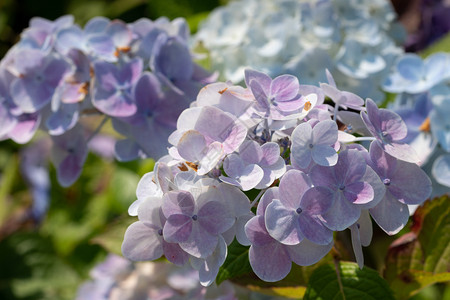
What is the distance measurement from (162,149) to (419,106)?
32cm

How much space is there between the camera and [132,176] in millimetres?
999

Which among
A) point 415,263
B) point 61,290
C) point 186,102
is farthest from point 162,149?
point 61,290

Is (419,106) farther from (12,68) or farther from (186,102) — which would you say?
(12,68)

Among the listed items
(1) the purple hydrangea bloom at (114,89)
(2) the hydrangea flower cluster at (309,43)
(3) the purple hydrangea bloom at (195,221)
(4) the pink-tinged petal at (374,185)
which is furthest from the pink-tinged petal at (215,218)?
(2) the hydrangea flower cluster at (309,43)

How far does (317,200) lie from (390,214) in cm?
8

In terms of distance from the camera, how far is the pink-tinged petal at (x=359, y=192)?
0.42 metres

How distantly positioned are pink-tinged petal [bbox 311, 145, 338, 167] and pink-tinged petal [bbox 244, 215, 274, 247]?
0.06 m

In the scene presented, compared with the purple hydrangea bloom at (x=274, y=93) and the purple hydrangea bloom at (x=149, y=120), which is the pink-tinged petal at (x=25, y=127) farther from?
the purple hydrangea bloom at (x=274, y=93)

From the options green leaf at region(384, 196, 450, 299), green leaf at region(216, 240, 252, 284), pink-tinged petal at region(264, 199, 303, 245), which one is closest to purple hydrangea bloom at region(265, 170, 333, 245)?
pink-tinged petal at region(264, 199, 303, 245)

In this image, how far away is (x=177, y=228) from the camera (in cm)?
42

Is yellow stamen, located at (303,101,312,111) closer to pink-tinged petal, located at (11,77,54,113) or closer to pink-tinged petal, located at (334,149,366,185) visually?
pink-tinged petal, located at (334,149,366,185)

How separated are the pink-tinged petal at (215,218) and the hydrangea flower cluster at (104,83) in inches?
7.6

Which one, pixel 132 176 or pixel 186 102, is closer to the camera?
pixel 186 102

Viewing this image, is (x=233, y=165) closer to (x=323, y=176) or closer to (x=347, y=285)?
(x=323, y=176)
